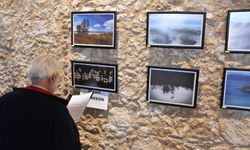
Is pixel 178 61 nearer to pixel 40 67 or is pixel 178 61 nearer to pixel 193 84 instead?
pixel 193 84

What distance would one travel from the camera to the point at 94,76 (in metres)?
2.12

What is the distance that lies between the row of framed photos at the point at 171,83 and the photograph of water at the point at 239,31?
139 mm

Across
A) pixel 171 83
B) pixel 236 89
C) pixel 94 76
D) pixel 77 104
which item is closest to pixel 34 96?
pixel 77 104

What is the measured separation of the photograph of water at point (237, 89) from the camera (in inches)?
64.9

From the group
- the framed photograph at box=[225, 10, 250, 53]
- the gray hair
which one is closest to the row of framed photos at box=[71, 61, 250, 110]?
the framed photograph at box=[225, 10, 250, 53]

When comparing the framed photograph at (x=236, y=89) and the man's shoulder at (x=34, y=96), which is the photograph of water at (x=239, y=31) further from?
the man's shoulder at (x=34, y=96)

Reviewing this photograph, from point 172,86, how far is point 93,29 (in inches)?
27.4

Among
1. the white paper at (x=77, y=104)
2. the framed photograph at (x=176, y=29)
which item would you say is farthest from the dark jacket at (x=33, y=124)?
the framed photograph at (x=176, y=29)

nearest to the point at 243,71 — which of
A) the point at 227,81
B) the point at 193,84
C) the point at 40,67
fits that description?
the point at 227,81

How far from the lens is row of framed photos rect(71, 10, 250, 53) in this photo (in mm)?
1631

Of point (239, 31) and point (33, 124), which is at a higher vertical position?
point (239, 31)

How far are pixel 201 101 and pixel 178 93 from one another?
15 cm

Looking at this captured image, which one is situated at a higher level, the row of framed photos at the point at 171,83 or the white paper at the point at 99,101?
the row of framed photos at the point at 171,83

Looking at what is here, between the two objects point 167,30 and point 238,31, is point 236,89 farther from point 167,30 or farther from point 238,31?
point 167,30
